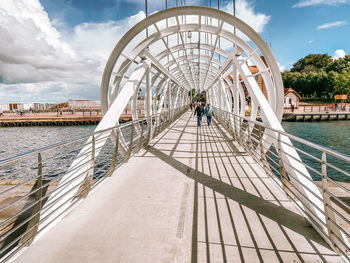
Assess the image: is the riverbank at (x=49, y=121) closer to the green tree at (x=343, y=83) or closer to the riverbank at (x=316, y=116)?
the riverbank at (x=316, y=116)

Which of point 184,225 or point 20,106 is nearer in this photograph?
point 184,225

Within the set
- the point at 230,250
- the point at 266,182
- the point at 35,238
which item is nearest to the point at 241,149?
the point at 266,182

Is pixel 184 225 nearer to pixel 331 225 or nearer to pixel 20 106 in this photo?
pixel 331 225

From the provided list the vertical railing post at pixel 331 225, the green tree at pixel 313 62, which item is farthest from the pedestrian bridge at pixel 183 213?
the green tree at pixel 313 62

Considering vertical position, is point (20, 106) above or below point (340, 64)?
below

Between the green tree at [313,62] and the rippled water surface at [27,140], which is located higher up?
the green tree at [313,62]

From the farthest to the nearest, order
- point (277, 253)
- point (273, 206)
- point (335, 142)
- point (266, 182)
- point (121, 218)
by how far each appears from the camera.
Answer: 1. point (335, 142)
2. point (266, 182)
3. point (273, 206)
4. point (121, 218)
5. point (277, 253)

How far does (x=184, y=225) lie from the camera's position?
2711 mm

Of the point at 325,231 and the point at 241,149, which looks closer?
the point at 325,231

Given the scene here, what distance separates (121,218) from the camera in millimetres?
2904

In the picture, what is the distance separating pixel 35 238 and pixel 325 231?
3.14 metres

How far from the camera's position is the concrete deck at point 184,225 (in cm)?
223

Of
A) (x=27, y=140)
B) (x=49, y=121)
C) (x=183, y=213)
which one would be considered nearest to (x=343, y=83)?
(x=49, y=121)

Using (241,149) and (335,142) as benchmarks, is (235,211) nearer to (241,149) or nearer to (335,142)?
(241,149)
